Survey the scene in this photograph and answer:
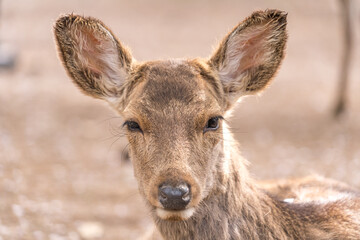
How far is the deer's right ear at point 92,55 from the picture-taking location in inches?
158

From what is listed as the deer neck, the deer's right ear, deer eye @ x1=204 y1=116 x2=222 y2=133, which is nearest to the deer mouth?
the deer neck

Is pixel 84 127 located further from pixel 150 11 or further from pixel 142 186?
pixel 150 11

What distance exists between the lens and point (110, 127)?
34.7ft

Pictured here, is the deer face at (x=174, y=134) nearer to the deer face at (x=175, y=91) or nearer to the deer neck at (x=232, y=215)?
the deer face at (x=175, y=91)

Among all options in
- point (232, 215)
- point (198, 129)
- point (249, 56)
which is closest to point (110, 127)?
point (249, 56)

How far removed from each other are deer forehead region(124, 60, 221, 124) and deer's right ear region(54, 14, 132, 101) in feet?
1.19

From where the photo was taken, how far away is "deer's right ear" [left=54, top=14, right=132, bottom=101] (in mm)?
4012

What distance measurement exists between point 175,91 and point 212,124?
0.34m

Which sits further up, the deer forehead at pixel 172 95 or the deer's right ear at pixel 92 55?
the deer's right ear at pixel 92 55

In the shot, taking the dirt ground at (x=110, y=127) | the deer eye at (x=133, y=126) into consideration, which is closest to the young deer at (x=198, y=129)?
the deer eye at (x=133, y=126)

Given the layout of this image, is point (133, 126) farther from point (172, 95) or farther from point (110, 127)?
point (110, 127)

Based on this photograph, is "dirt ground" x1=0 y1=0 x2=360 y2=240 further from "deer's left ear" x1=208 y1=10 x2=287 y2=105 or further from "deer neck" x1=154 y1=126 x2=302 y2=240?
"deer neck" x1=154 y1=126 x2=302 y2=240

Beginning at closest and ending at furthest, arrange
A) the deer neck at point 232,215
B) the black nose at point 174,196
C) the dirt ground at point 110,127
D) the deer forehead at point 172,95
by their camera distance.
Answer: the black nose at point 174,196 < the deer forehead at point 172,95 < the deer neck at point 232,215 < the dirt ground at point 110,127

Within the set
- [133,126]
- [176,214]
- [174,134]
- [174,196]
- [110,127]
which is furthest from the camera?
[110,127]
